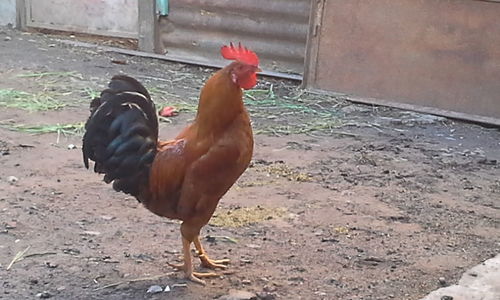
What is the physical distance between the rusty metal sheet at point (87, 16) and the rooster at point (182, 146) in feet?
19.8

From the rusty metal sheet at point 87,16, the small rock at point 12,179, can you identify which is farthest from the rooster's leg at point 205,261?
the rusty metal sheet at point 87,16

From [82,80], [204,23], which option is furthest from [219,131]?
[204,23]

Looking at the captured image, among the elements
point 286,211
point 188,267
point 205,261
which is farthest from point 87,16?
point 188,267

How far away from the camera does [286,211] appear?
14.6 feet

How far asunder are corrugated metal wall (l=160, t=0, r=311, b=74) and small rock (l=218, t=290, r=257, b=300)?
16.3ft

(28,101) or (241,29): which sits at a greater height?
(241,29)

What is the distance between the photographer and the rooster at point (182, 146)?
338cm

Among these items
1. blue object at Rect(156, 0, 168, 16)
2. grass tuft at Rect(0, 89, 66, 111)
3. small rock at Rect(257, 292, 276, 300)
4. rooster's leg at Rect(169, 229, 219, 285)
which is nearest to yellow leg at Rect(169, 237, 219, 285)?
rooster's leg at Rect(169, 229, 219, 285)

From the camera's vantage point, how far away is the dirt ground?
3.57 metres

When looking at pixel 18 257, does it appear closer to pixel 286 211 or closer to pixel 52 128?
pixel 286 211

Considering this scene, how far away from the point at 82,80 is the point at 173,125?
1.77 meters

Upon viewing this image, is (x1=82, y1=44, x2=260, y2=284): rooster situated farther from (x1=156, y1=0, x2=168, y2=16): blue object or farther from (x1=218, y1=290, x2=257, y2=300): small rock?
(x1=156, y1=0, x2=168, y2=16): blue object

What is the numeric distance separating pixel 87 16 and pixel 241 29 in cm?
232

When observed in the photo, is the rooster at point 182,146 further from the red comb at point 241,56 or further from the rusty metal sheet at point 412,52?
the rusty metal sheet at point 412,52
